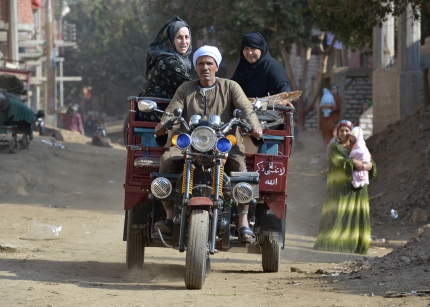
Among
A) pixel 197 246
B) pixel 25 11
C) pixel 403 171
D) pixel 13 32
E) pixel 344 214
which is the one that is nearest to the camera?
pixel 197 246

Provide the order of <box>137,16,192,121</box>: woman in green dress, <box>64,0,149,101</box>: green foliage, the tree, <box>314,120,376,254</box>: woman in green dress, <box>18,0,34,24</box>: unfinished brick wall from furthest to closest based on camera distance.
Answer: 1. <box>64,0,149,101</box>: green foliage
2. <box>18,0,34,24</box>: unfinished brick wall
3. the tree
4. <box>314,120,376,254</box>: woman in green dress
5. <box>137,16,192,121</box>: woman in green dress

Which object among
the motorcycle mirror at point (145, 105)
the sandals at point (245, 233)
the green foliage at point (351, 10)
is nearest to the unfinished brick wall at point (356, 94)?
the green foliage at point (351, 10)

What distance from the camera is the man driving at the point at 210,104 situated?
6.48 m

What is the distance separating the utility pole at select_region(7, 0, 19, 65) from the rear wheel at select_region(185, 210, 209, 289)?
18577 mm

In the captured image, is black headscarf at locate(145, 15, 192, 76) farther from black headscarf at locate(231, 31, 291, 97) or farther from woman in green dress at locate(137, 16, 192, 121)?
black headscarf at locate(231, 31, 291, 97)

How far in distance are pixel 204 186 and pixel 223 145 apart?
14.5 inches

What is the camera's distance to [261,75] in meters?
7.88

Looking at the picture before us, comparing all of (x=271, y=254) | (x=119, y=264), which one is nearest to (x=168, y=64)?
(x=271, y=254)

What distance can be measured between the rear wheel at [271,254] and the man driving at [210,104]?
2.56ft

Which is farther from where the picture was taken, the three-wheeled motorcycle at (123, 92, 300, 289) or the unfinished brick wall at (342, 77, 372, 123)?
the unfinished brick wall at (342, 77, 372, 123)

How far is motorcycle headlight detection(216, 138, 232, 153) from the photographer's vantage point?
6.06 m

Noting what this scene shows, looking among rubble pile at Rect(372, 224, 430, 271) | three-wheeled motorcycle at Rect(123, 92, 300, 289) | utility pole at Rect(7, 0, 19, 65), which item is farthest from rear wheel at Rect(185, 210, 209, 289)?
utility pole at Rect(7, 0, 19, 65)

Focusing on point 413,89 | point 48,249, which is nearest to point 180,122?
point 48,249

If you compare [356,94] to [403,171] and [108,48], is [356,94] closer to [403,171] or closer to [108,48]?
[403,171]
